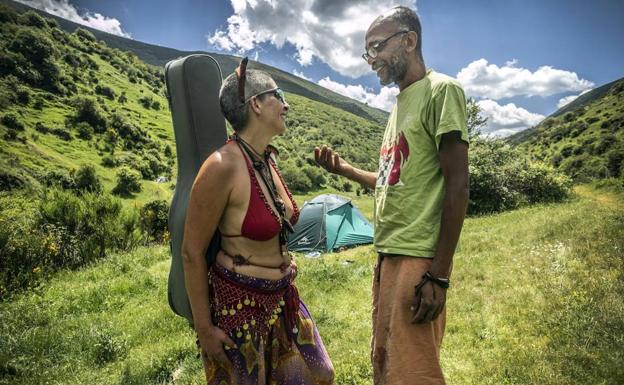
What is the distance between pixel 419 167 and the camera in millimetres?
2098

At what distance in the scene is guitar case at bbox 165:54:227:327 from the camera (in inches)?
79.5

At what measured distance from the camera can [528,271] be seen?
7469mm

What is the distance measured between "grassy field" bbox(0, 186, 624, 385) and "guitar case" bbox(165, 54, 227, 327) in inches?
114

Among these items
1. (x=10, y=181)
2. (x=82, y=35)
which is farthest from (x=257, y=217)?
(x=82, y=35)

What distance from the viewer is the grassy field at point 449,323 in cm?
432

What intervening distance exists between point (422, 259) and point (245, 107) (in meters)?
1.33

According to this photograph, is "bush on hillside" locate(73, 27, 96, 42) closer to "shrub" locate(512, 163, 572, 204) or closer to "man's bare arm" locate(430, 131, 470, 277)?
"shrub" locate(512, 163, 572, 204)

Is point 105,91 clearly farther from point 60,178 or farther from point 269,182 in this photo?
point 269,182

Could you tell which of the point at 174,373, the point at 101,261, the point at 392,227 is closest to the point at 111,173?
the point at 101,261

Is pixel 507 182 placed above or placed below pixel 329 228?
above

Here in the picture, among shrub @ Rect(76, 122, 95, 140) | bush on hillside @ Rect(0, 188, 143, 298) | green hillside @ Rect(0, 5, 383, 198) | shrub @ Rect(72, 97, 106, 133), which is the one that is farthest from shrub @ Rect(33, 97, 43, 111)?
bush on hillside @ Rect(0, 188, 143, 298)

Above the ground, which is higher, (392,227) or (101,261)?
(392,227)

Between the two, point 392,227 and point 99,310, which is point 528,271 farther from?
point 99,310

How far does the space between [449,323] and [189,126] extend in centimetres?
531
